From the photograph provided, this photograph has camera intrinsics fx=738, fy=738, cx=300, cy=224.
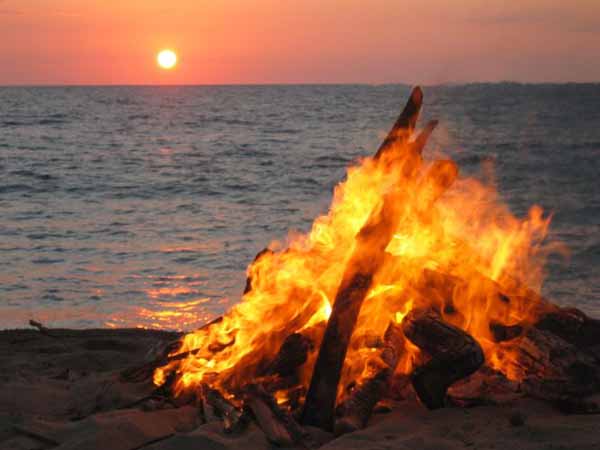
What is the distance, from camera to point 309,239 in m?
7.23

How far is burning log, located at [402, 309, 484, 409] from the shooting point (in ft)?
18.1

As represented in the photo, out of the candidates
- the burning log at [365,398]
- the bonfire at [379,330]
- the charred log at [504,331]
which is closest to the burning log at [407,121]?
the bonfire at [379,330]

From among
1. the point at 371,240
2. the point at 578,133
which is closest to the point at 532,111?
the point at 578,133

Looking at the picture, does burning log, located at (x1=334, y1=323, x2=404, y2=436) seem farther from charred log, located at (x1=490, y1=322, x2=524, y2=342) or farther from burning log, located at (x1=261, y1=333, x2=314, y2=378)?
charred log, located at (x1=490, y1=322, x2=524, y2=342)

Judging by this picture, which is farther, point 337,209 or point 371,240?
point 337,209

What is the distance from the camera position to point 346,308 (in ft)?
19.1

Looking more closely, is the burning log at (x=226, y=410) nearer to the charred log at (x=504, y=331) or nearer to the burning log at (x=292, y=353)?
the burning log at (x=292, y=353)

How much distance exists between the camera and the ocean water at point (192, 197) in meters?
12.5

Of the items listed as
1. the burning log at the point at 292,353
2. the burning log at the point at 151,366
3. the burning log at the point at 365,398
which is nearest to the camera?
the burning log at the point at 365,398

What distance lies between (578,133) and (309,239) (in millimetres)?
40088

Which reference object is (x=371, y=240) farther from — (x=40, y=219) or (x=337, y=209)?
(x=40, y=219)

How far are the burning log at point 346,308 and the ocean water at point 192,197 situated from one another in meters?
1.58

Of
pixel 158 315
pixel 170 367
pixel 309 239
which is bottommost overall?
pixel 158 315

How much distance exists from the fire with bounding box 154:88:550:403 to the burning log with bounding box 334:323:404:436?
285 millimetres
